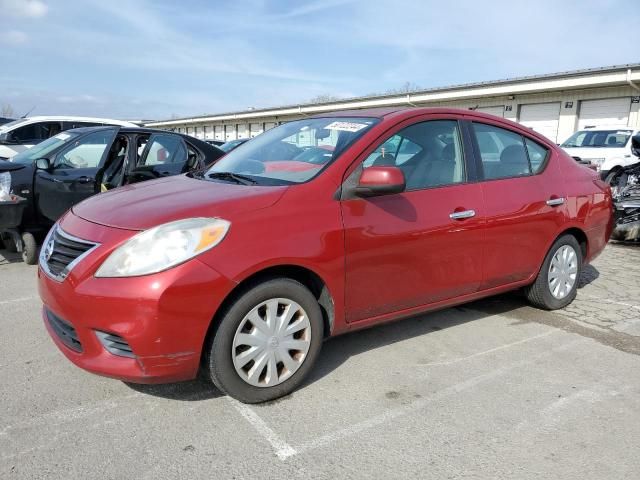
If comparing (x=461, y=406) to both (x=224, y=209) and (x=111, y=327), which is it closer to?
(x=224, y=209)

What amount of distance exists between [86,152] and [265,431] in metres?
5.16

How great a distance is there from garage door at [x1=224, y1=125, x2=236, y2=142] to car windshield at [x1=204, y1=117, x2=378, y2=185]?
4181cm

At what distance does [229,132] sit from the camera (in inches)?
1799

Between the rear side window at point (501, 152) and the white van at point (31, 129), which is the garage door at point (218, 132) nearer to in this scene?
the white van at point (31, 129)

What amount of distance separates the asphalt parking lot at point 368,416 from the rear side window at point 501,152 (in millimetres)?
1286

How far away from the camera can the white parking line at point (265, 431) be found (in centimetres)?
245

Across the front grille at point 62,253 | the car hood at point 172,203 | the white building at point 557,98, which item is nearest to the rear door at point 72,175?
the car hood at point 172,203

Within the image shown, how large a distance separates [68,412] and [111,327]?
628 millimetres

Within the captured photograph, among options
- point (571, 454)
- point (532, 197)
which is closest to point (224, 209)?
point (571, 454)

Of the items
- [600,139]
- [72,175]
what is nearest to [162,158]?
[72,175]

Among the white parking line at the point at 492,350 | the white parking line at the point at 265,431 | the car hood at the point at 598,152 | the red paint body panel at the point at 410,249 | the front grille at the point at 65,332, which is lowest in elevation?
the white parking line at the point at 265,431

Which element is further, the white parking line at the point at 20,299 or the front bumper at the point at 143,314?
the white parking line at the point at 20,299

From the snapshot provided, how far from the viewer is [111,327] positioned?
8.27 ft

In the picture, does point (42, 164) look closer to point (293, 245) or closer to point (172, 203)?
point (172, 203)
